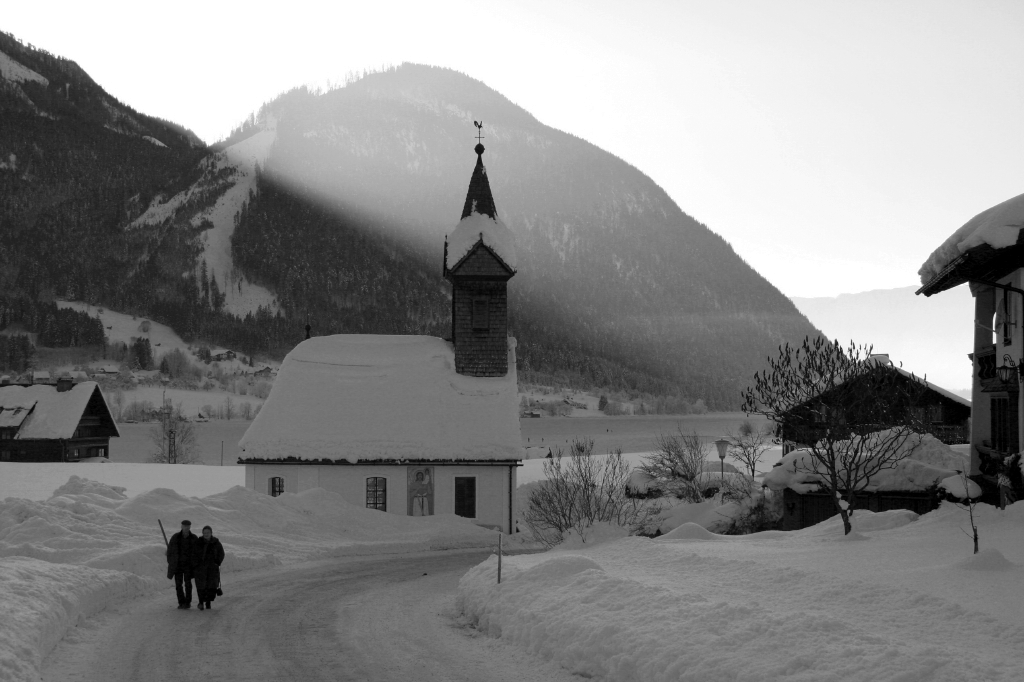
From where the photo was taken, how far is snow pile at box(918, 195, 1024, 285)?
19.8 meters

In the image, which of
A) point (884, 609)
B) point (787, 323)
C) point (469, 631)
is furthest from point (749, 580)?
point (787, 323)

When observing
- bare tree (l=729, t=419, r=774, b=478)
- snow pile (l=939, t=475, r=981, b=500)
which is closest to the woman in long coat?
snow pile (l=939, t=475, r=981, b=500)

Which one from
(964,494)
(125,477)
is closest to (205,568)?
(964,494)

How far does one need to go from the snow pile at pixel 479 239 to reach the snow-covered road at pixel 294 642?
71.6 ft

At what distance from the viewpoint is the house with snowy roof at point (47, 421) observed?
2793 inches

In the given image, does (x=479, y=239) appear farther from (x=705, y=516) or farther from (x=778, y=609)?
(x=778, y=609)

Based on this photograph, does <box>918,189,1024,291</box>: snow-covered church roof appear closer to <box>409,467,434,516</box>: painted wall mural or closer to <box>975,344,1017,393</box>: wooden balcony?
<box>975,344,1017,393</box>: wooden balcony

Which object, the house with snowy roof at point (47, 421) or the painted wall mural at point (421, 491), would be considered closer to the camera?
the painted wall mural at point (421, 491)

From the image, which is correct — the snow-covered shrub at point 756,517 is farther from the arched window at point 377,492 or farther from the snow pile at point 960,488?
the snow pile at point 960,488

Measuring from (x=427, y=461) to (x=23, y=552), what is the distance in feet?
55.3

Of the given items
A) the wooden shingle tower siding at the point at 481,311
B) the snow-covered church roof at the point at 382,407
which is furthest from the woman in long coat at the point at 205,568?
the wooden shingle tower siding at the point at 481,311

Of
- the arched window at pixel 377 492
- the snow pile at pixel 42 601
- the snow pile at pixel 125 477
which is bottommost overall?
the snow pile at pixel 125 477

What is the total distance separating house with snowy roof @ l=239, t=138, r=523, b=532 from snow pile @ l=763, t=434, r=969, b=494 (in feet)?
32.9

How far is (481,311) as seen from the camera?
4003 cm
